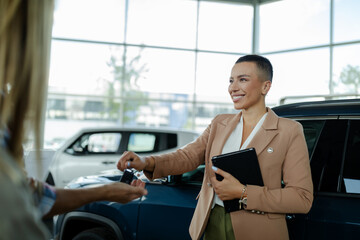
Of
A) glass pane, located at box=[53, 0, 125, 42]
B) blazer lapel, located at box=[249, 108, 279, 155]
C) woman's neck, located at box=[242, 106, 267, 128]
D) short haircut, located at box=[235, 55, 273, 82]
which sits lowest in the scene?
blazer lapel, located at box=[249, 108, 279, 155]

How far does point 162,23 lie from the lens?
10.4 metres

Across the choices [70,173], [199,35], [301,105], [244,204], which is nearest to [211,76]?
[199,35]

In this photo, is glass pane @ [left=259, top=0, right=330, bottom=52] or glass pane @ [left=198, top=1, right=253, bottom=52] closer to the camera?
glass pane @ [left=259, top=0, right=330, bottom=52]

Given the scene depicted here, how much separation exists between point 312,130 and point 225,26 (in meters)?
9.16

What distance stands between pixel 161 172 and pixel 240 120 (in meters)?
0.49

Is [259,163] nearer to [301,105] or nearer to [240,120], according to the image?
[240,120]

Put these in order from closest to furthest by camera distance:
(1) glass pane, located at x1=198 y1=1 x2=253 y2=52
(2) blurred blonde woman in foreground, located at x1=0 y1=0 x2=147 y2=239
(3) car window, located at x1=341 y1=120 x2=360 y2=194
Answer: (2) blurred blonde woman in foreground, located at x1=0 y1=0 x2=147 y2=239
(3) car window, located at x1=341 y1=120 x2=360 y2=194
(1) glass pane, located at x1=198 y1=1 x2=253 y2=52

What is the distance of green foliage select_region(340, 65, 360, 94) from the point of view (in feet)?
30.9

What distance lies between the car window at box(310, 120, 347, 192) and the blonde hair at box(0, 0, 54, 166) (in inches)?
61.5

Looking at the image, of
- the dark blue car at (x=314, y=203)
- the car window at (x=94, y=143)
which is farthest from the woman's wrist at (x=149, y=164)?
the car window at (x=94, y=143)

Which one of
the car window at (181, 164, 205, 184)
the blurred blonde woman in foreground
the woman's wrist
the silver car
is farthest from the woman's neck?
the silver car

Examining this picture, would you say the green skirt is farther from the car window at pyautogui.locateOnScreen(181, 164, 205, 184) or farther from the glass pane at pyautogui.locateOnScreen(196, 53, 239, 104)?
the glass pane at pyautogui.locateOnScreen(196, 53, 239, 104)

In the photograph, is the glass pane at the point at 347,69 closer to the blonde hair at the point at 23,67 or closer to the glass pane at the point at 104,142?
the glass pane at the point at 104,142

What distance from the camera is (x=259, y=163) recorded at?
154cm
